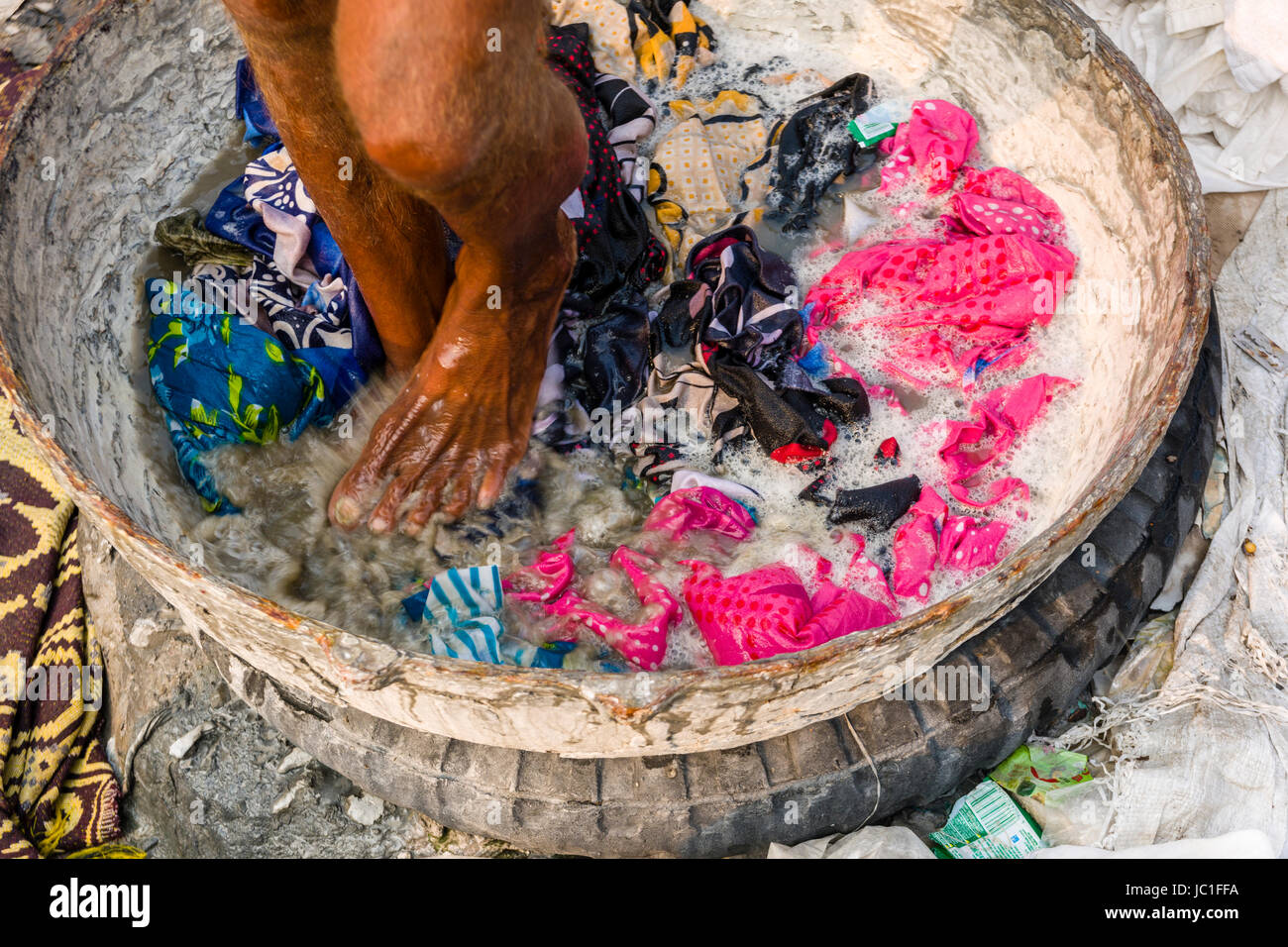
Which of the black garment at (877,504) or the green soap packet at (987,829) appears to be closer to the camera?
the green soap packet at (987,829)

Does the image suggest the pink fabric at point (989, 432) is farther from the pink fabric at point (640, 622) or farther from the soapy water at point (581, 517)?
the pink fabric at point (640, 622)

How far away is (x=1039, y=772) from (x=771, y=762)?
541 millimetres

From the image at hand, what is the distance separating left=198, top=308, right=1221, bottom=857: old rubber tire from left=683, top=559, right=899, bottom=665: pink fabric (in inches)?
6.3

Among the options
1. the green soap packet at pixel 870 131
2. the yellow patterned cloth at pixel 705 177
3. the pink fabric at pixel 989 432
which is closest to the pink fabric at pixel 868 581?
the pink fabric at pixel 989 432

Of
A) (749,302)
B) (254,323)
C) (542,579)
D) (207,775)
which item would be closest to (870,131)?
(749,302)

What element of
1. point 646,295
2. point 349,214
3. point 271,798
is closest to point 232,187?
point 349,214

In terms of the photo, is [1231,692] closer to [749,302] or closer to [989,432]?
[989,432]

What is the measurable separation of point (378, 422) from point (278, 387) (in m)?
0.24

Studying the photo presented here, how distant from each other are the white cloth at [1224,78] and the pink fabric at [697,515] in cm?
166

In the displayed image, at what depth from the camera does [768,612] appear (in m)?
1.71

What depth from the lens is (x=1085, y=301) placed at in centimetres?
216

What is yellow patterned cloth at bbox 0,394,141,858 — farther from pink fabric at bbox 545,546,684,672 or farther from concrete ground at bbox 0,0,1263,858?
pink fabric at bbox 545,546,684,672

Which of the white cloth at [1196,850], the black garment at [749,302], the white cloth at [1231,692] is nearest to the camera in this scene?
the white cloth at [1196,850]

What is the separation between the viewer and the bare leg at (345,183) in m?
1.55
